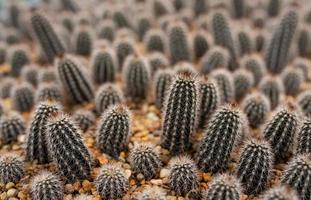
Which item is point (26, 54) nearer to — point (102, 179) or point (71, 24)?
point (71, 24)

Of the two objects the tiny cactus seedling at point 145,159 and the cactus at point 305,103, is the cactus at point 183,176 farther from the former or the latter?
the cactus at point 305,103

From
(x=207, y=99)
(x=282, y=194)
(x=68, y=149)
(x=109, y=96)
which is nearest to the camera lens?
(x=282, y=194)

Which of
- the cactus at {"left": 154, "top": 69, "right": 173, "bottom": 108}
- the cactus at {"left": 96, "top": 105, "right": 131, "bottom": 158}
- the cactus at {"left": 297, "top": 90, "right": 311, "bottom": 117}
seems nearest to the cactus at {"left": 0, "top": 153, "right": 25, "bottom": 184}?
the cactus at {"left": 96, "top": 105, "right": 131, "bottom": 158}

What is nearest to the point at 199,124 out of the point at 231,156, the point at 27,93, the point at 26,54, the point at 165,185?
the point at 231,156

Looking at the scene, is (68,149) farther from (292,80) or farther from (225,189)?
(292,80)

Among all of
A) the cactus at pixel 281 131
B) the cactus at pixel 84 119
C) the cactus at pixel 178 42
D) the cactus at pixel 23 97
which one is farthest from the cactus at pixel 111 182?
the cactus at pixel 178 42

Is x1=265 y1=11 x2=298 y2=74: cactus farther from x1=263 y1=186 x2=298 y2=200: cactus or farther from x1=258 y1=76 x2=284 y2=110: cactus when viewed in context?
x1=263 y1=186 x2=298 y2=200: cactus

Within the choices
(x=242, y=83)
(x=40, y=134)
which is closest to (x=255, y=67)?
(x=242, y=83)
